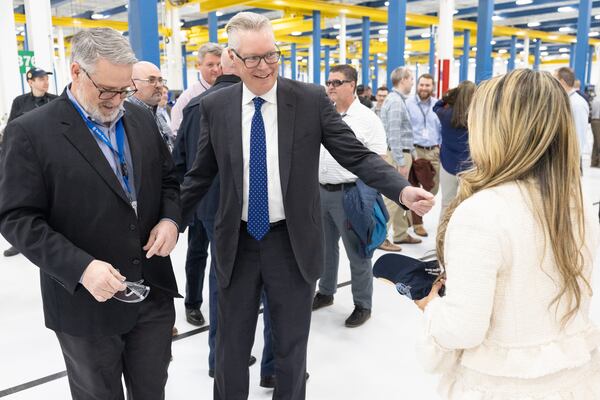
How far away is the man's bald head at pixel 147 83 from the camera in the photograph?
337cm

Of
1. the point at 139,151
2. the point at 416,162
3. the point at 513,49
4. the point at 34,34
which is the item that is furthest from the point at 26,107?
the point at 513,49

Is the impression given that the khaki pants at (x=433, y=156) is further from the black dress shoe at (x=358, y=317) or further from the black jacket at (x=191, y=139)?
the black jacket at (x=191, y=139)

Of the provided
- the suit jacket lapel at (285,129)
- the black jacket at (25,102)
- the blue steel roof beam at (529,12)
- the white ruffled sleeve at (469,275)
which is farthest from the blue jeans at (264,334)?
the blue steel roof beam at (529,12)

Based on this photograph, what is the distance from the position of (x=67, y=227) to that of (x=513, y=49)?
21.3m

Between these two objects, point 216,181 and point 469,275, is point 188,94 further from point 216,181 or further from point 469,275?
point 469,275

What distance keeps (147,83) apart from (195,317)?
1526 mm

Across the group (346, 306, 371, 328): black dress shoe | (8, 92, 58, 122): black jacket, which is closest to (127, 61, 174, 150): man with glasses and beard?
(346, 306, 371, 328): black dress shoe

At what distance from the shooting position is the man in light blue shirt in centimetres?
516

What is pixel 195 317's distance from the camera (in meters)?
3.40

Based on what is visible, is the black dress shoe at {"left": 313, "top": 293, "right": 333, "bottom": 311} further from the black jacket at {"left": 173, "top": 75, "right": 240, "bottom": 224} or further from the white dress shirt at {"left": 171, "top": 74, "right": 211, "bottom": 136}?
the white dress shirt at {"left": 171, "top": 74, "right": 211, "bottom": 136}

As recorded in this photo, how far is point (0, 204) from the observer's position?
1.46 meters

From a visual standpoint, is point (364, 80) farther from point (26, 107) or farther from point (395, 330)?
point (395, 330)

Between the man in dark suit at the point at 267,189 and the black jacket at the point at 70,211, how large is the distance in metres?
0.36

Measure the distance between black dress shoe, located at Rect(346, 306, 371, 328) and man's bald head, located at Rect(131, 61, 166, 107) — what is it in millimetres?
1885
